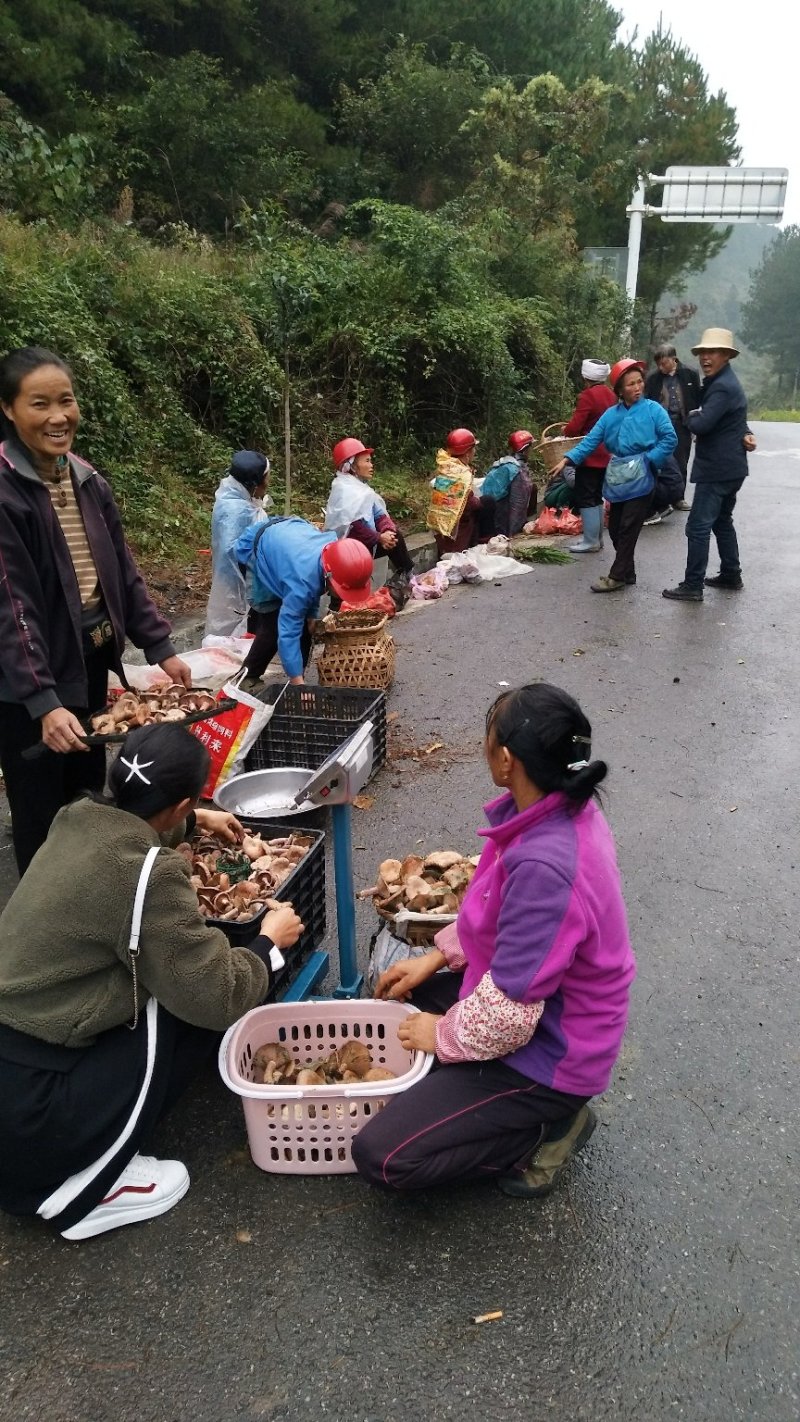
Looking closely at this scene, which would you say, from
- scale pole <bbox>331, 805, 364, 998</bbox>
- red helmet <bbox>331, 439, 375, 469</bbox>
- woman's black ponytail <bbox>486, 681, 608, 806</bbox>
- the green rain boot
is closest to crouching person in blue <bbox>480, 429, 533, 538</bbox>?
red helmet <bbox>331, 439, 375, 469</bbox>

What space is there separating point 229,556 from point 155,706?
2.07 m

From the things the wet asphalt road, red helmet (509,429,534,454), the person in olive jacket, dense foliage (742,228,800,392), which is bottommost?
the wet asphalt road

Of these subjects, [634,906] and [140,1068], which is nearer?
[140,1068]

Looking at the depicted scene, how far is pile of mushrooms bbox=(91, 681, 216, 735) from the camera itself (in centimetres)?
414

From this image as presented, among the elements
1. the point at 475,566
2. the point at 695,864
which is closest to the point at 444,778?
the point at 695,864

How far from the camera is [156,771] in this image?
2.35 meters

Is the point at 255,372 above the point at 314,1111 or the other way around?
above

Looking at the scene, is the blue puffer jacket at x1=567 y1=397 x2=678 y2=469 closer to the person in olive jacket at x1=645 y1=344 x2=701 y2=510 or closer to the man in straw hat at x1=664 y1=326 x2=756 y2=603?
the man in straw hat at x1=664 y1=326 x2=756 y2=603

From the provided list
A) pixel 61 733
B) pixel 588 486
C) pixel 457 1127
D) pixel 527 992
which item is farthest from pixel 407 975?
pixel 588 486

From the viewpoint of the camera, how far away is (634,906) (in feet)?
12.9

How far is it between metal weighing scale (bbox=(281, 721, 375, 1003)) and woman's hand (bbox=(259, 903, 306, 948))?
26 centimetres

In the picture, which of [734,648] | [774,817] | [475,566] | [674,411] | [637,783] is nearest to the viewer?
[774,817]

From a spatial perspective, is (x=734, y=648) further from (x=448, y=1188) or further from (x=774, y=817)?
(x=448, y=1188)

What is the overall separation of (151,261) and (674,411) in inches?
262
